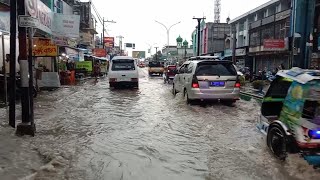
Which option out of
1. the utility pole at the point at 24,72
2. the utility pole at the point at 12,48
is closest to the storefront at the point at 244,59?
the utility pole at the point at 12,48

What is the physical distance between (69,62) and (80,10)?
27232mm

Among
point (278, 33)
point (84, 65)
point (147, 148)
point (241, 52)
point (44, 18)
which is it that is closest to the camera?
point (147, 148)

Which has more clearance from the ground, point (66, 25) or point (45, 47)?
point (66, 25)

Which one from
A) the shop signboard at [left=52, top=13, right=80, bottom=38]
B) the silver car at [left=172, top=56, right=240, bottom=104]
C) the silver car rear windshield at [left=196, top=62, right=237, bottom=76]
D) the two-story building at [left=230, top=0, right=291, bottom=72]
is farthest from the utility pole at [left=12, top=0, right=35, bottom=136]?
the two-story building at [left=230, top=0, right=291, bottom=72]

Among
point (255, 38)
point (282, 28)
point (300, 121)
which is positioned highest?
point (282, 28)

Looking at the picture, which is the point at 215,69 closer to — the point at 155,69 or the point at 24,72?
the point at 24,72

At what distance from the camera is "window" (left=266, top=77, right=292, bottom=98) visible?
747cm

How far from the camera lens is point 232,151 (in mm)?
7555

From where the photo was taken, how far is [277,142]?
6824 millimetres

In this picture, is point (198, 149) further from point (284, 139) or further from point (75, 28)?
point (75, 28)

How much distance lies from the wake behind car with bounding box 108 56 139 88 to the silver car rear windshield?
32.9 feet

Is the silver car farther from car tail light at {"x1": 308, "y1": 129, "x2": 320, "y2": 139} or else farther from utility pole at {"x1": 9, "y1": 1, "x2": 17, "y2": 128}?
car tail light at {"x1": 308, "y1": 129, "x2": 320, "y2": 139}

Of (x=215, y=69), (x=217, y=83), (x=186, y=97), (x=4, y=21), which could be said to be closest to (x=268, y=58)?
(x=186, y=97)

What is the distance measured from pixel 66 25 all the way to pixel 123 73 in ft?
13.6
